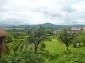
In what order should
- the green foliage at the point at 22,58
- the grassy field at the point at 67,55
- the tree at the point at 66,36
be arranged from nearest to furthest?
the green foliage at the point at 22,58, the grassy field at the point at 67,55, the tree at the point at 66,36

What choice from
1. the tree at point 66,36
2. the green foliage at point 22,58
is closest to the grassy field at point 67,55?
the tree at point 66,36

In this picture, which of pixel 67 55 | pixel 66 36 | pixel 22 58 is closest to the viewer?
pixel 22 58

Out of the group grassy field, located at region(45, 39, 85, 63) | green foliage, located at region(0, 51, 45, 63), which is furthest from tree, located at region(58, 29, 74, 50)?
green foliage, located at region(0, 51, 45, 63)

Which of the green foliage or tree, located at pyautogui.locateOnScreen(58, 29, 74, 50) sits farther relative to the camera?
tree, located at pyautogui.locateOnScreen(58, 29, 74, 50)

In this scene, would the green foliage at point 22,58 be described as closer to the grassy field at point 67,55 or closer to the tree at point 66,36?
the grassy field at point 67,55

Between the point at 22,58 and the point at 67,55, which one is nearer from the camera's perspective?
the point at 22,58

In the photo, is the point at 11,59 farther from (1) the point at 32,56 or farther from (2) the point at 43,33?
(2) the point at 43,33

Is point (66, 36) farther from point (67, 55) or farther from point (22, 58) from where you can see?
point (22, 58)

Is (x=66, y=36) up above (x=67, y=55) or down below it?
above

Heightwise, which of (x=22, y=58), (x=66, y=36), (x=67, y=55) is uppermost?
(x=22, y=58)

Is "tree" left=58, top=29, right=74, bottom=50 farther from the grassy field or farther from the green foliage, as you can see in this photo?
the green foliage

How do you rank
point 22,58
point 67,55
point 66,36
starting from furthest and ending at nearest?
point 66,36, point 67,55, point 22,58

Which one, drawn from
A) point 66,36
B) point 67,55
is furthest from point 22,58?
point 66,36
